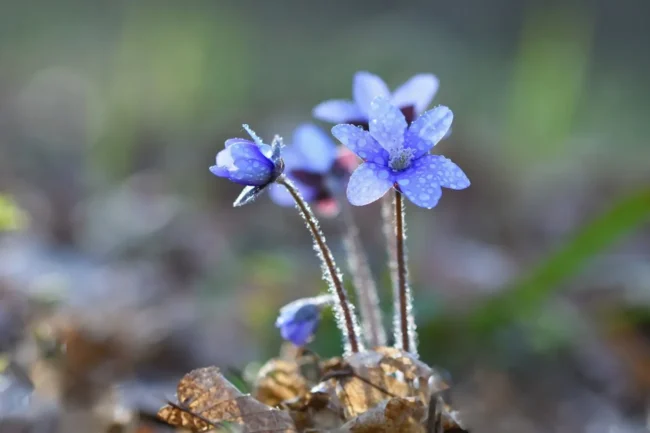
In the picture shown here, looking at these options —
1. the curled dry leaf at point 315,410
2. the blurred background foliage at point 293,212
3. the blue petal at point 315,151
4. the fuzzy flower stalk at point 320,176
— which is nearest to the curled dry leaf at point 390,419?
the curled dry leaf at point 315,410

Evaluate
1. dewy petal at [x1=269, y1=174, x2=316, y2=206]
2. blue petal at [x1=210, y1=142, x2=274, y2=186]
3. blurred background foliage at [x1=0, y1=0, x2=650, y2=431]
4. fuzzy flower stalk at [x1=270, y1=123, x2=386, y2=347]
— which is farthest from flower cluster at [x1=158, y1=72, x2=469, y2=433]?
blurred background foliage at [x1=0, y1=0, x2=650, y2=431]

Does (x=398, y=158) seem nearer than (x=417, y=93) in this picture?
Yes

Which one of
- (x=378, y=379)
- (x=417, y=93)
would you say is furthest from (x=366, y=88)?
(x=378, y=379)

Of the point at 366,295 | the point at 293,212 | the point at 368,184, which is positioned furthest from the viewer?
the point at 293,212

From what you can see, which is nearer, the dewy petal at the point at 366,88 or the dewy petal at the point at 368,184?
the dewy petal at the point at 368,184

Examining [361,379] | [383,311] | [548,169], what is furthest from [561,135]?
[361,379]

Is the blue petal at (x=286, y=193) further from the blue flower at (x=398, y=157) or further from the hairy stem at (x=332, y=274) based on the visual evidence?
the blue flower at (x=398, y=157)

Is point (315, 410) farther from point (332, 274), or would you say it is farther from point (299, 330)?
point (332, 274)
